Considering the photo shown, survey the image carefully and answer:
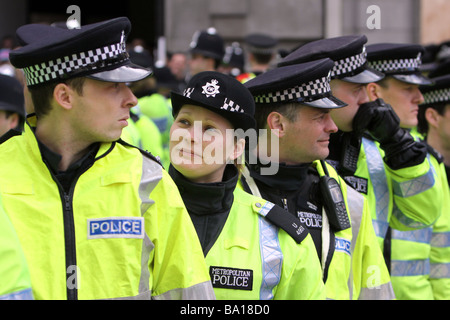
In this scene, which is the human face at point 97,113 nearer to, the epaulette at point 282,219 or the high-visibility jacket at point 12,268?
the high-visibility jacket at point 12,268

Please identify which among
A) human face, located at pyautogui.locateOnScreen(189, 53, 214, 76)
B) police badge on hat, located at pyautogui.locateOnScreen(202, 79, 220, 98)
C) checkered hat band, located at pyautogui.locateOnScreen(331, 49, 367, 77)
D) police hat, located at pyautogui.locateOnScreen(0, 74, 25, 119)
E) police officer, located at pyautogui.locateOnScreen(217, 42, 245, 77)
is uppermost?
police badge on hat, located at pyautogui.locateOnScreen(202, 79, 220, 98)

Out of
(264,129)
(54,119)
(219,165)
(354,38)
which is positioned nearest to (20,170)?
(54,119)

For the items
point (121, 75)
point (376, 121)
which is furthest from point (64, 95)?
point (376, 121)

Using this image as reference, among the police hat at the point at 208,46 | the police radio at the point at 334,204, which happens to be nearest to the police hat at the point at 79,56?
the police radio at the point at 334,204

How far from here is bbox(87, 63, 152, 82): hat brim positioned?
8.61 ft

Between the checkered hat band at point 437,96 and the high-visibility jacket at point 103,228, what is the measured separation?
3101 millimetres

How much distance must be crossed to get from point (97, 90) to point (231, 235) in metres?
0.87

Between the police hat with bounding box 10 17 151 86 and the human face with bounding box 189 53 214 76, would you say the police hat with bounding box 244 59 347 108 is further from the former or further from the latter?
the human face with bounding box 189 53 214 76

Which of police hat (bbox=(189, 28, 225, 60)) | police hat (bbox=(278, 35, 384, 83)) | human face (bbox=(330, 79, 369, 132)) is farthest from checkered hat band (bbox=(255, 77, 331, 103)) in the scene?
police hat (bbox=(189, 28, 225, 60))

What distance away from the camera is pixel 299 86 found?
11.5 ft

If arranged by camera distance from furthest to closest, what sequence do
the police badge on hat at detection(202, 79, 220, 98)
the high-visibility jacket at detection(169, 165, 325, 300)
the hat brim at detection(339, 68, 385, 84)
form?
the hat brim at detection(339, 68, 385, 84) → the police badge on hat at detection(202, 79, 220, 98) → the high-visibility jacket at detection(169, 165, 325, 300)

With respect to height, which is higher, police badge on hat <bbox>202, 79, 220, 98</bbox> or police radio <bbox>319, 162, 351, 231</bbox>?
police badge on hat <bbox>202, 79, 220, 98</bbox>

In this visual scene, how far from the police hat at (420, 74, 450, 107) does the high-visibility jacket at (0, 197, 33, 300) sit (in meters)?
3.66
